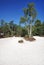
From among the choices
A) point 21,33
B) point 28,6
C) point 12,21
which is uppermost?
point 28,6

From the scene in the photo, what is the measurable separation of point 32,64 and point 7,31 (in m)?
36.3

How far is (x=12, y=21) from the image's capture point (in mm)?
50094

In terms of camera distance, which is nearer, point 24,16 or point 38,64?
point 38,64

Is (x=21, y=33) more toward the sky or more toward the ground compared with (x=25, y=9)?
more toward the ground

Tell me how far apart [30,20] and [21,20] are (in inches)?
89.2

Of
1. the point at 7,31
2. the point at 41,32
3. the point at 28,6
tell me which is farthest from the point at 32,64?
the point at 7,31

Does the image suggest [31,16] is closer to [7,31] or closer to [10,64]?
[7,31]

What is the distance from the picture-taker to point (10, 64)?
20.7ft

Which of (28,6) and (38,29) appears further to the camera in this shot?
(38,29)

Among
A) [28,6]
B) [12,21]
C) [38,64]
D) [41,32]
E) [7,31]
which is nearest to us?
[38,64]

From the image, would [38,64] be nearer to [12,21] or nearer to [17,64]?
[17,64]

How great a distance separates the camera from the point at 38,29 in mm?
37312

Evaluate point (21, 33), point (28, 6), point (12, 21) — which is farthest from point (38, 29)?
point (12, 21)

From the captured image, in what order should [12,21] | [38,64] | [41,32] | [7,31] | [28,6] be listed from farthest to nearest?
[12,21] < [7,31] < [41,32] < [28,6] < [38,64]
